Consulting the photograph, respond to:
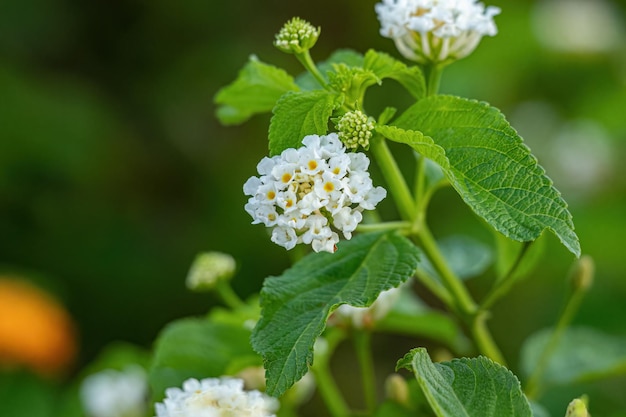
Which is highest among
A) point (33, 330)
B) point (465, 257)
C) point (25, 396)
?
point (33, 330)

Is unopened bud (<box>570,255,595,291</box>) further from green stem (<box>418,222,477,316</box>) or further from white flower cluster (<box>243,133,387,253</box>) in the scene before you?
white flower cluster (<box>243,133,387,253</box>)

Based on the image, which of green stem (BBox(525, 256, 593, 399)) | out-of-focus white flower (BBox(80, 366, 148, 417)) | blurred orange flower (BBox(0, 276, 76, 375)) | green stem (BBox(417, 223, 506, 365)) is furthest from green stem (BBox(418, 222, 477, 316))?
blurred orange flower (BBox(0, 276, 76, 375))

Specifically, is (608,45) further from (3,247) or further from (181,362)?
(181,362)

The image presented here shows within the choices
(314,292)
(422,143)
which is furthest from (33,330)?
(422,143)

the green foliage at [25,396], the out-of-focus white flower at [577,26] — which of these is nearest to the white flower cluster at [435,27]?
the green foliage at [25,396]

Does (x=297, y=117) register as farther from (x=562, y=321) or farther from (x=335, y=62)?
(x=562, y=321)

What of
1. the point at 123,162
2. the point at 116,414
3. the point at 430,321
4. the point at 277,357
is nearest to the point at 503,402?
the point at 277,357
